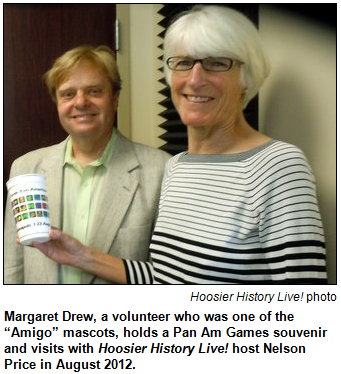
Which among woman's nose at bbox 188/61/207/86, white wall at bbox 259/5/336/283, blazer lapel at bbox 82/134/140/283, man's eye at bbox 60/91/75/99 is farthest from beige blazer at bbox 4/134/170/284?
white wall at bbox 259/5/336/283

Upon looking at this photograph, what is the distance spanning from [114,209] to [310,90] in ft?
1.83

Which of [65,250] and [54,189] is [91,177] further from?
[65,250]

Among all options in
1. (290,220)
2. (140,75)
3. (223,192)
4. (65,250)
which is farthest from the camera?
(140,75)

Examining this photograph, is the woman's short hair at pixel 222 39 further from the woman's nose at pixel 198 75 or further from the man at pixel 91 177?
the man at pixel 91 177

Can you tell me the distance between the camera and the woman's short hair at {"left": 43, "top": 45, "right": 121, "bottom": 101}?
0.95 m

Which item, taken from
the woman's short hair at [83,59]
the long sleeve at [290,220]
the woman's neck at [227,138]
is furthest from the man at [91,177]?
the long sleeve at [290,220]

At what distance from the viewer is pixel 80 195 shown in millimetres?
968

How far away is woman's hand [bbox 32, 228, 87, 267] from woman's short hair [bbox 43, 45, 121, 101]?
0.40m

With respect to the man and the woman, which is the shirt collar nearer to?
the man

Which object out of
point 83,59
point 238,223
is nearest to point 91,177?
point 83,59

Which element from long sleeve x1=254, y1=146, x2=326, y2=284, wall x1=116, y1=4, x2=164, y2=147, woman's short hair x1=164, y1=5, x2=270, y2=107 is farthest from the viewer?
wall x1=116, y1=4, x2=164, y2=147

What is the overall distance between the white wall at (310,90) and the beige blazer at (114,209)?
0.35 metres

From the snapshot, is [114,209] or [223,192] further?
[114,209]
